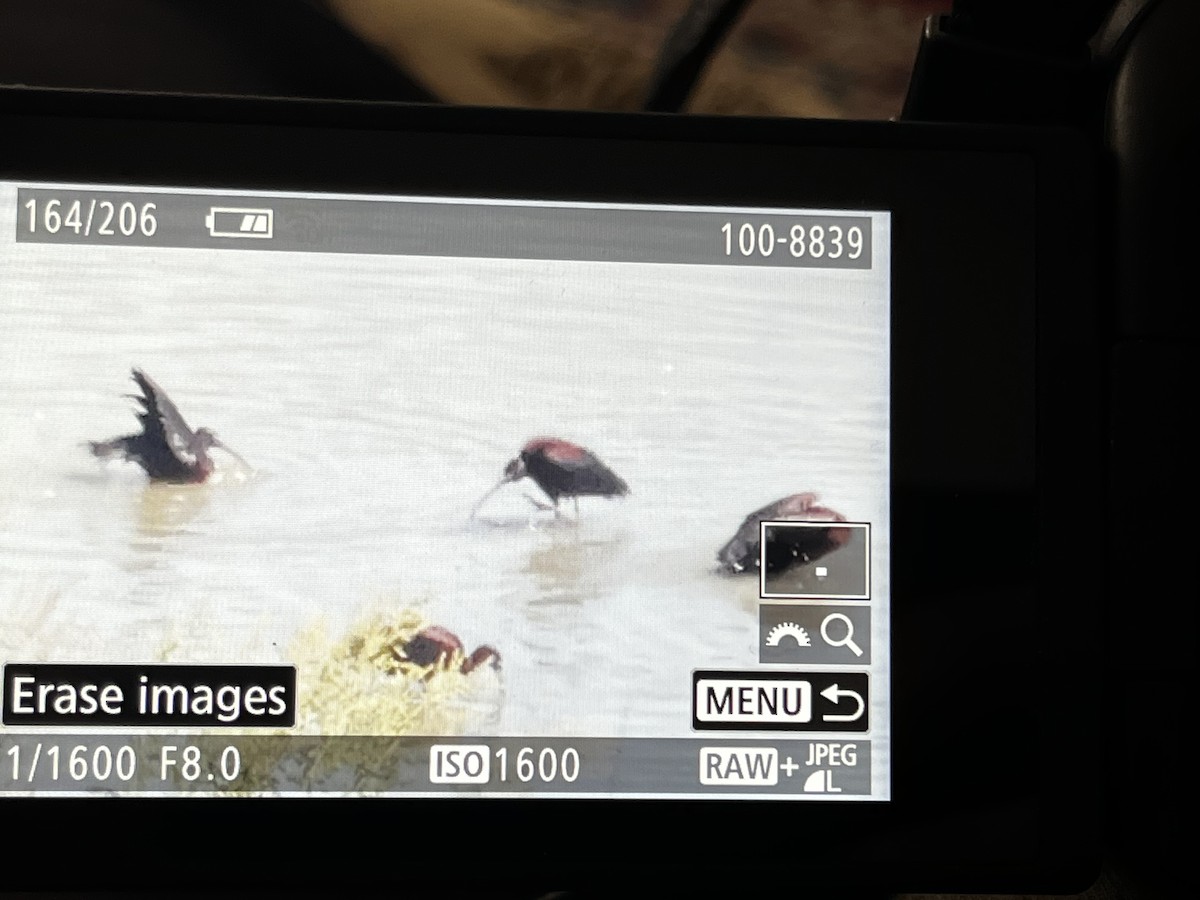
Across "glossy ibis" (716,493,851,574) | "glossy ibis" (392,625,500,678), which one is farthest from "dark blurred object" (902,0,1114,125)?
"glossy ibis" (392,625,500,678)

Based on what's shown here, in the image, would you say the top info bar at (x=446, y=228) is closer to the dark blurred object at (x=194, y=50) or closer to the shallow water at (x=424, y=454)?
the shallow water at (x=424, y=454)

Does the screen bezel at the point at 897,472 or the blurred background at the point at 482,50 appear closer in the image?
Answer: the screen bezel at the point at 897,472

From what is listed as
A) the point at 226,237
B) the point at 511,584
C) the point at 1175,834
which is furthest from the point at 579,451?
the point at 1175,834

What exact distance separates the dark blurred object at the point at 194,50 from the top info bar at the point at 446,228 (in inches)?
5.8

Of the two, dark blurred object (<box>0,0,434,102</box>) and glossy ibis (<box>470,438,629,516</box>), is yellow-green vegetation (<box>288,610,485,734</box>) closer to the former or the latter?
glossy ibis (<box>470,438,629,516</box>)

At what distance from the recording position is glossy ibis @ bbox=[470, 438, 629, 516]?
0.47 metres

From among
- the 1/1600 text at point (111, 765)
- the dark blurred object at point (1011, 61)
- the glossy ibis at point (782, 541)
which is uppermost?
the dark blurred object at point (1011, 61)

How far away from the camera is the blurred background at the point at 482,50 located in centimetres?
60

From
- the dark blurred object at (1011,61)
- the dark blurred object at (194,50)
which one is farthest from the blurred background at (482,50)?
the dark blurred object at (1011,61)

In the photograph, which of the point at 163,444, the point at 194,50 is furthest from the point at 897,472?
the point at 194,50

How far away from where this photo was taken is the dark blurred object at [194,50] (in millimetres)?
594

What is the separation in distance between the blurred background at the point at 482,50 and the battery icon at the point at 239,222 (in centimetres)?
14

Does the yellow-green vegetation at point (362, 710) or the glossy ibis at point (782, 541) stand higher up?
the glossy ibis at point (782, 541)

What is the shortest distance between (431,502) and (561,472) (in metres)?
0.05
